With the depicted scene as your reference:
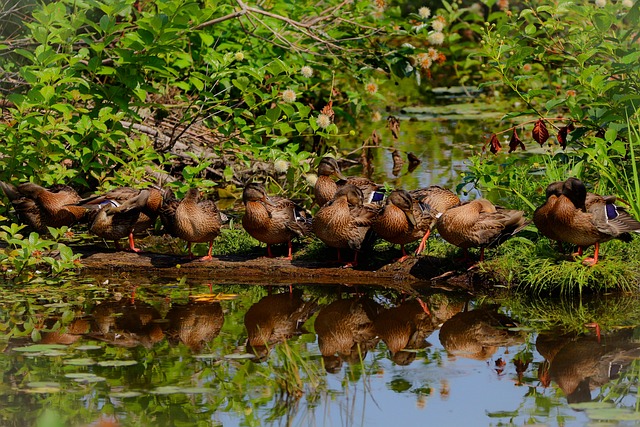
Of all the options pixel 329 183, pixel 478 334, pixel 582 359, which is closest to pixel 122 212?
pixel 329 183

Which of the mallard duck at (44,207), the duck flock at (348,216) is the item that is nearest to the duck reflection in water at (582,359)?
the duck flock at (348,216)

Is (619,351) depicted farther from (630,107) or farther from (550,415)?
(630,107)

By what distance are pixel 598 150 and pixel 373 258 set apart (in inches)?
80.4

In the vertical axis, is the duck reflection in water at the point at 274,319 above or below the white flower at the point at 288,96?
below

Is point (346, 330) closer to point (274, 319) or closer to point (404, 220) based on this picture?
point (274, 319)

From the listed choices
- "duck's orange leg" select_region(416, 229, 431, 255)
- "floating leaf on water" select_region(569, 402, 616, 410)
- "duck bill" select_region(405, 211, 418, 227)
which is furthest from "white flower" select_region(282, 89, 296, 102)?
"floating leaf on water" select_region(569, 402, 616, 410)

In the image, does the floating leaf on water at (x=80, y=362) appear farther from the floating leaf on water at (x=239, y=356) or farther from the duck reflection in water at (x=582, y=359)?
the duck reflection in water at (x=582, y=359)

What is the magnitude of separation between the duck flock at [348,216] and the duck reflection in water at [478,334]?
2.41 ft

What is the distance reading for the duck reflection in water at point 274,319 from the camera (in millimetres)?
6766

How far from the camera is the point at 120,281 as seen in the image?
8391 mm

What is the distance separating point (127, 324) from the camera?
7.14 metres

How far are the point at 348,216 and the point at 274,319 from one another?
1233 millimetres

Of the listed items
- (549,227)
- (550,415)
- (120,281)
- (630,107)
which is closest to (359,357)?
(550,415)

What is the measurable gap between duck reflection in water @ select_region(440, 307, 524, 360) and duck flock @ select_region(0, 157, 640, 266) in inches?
28.9
